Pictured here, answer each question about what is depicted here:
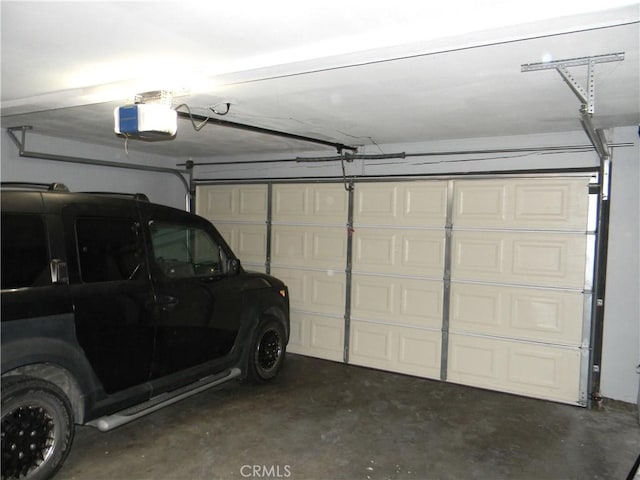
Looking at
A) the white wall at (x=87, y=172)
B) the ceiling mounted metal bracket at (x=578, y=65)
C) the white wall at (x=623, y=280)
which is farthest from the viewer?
the white wall at (x=87, y=172)

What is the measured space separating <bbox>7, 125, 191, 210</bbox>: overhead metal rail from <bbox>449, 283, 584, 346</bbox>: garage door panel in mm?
4837

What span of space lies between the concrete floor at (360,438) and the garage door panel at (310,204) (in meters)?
2.35

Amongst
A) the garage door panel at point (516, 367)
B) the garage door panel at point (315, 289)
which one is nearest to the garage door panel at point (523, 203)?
the garage door panel at point (516, 367)

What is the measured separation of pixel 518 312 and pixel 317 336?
2.79 meters

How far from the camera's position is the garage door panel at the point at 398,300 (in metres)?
6.14

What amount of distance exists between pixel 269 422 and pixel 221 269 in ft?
5.44

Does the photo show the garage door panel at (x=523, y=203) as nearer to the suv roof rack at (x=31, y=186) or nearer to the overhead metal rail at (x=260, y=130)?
the overhead metal rail at (x=260, y=130)

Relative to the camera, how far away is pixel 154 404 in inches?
166

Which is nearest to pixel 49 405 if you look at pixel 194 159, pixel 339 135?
pixel 339 135

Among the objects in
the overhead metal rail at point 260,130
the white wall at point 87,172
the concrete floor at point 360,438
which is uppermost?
the overhead metal rail at point 260,130

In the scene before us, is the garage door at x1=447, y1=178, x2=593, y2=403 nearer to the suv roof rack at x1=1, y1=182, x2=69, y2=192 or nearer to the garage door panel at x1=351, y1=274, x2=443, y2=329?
the garage door panel at x1=351, y1=274, x2=443, y2=329

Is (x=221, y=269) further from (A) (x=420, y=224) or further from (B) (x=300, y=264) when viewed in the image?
(A) (x=420, y=224)

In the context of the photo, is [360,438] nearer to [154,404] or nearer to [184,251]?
[154,404]

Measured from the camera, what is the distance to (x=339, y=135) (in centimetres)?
593
